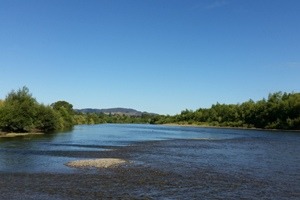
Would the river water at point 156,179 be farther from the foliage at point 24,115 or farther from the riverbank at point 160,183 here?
the foliage at point 24,115

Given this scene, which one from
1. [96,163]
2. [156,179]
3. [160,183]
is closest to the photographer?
[160,183]

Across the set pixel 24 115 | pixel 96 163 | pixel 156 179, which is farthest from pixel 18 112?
pixel 156 179

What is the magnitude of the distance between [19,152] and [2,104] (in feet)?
181

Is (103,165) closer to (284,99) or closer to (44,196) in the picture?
(44,196)

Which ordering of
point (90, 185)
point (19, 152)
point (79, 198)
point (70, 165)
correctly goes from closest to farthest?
point (79, 198), point (90, 185), point (70, 165), point (19, 152)

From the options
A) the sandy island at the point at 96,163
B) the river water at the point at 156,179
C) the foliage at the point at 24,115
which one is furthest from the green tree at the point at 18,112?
the sandy island at the point at 96,163

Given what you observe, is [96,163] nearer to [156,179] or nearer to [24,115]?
[156,179]

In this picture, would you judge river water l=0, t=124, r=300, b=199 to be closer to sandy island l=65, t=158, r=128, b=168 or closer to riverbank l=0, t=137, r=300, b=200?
riverbank l=0, t=137, r=300, b=200

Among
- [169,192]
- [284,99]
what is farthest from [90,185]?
[284,99]

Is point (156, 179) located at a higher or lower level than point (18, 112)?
lower

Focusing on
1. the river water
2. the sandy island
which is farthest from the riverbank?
the sandy island

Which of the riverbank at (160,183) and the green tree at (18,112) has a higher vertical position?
the green tree at (18,112)

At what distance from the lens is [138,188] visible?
97.7ft

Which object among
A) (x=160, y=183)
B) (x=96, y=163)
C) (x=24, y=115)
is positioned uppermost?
(x=24, y=115)
